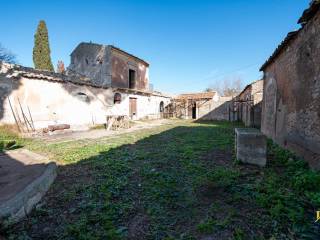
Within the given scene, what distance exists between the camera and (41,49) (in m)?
20.7

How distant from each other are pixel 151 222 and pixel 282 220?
1679 mm

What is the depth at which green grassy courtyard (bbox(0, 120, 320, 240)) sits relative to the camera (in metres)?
2.23

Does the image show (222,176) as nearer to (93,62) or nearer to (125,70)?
(93,62)

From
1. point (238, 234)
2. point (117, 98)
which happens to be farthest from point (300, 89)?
point (117, 98)

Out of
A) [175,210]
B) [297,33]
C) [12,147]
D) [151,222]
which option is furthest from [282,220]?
[12,147]

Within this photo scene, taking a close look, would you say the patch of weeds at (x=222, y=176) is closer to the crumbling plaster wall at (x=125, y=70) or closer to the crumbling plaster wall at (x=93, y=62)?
the crumbling plaster wall at (x=93, y=62)

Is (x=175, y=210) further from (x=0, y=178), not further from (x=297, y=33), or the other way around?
(x=297, y=33)

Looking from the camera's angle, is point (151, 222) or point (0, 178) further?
point (0, 178)

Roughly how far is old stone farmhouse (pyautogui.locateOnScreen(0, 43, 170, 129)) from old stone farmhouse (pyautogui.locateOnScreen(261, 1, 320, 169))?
10.9 m

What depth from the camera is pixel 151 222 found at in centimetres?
242

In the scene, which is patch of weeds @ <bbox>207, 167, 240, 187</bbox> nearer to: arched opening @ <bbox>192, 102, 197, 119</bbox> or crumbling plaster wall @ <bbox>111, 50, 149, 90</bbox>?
crumbling plaster wall @ <bbox>111, 50, 149, 90</bbox>

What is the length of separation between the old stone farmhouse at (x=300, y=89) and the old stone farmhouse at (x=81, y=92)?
10.9m

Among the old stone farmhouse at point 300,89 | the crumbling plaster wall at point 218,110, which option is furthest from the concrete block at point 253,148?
the crumbling plaster wall at point 218,110

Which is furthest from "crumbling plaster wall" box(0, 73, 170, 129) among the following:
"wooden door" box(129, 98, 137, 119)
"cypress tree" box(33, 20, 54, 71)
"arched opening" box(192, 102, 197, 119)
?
"arched opening" box(192, 102, 197, 119)
